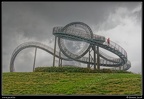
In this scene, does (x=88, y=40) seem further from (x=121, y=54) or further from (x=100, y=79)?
(x=100, y=79)

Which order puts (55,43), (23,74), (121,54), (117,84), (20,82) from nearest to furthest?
(117,84) → (20,82) → (23,74) → (55,43) → (121,54)

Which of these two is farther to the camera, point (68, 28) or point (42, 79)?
point (68, 28)

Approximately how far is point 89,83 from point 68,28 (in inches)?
553

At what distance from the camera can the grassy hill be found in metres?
18.7

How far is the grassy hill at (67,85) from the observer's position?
738 inches

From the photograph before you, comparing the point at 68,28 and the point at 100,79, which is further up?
the point at 68,28

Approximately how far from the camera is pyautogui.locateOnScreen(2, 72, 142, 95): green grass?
18.7 meters

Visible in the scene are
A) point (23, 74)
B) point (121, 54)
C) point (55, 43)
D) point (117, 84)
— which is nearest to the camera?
point (117, 84)

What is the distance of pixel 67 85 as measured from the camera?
20.8 m

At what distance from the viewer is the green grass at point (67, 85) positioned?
18.7 metres

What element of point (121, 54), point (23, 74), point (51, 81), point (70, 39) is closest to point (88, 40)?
point (70, 39)

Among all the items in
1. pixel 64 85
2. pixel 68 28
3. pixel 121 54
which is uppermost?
pixel 68 28

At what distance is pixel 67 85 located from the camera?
20.8m

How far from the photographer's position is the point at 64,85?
68.4 ft
